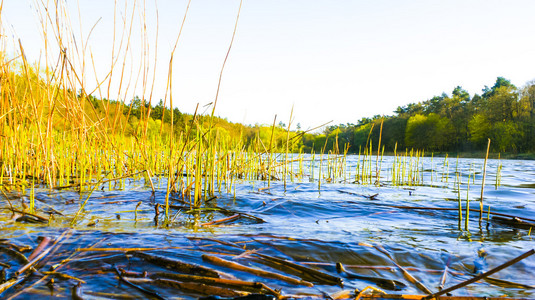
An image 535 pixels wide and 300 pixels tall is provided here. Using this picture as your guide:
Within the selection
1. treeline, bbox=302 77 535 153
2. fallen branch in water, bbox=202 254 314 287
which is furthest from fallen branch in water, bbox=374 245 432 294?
treeline, bbox=302 77 535 153

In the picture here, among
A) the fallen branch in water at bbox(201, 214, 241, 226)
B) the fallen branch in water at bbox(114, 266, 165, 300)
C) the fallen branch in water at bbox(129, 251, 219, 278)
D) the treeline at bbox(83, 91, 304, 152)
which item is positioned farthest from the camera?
the treeline at bbox(83, 91, 304, 152)

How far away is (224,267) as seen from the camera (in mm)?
1312

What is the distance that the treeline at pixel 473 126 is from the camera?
30484mm

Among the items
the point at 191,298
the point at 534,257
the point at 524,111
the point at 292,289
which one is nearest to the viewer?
the point at 191,298

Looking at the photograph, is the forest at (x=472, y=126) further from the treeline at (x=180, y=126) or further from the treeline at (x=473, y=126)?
the treeline at (x=180, y=126)

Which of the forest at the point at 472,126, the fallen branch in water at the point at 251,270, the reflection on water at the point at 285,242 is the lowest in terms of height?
the reflection on water at the point at 285,242

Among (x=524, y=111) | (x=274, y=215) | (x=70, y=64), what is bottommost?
(x=274, y=215)

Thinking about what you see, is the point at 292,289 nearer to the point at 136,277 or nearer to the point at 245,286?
the point at 245,286

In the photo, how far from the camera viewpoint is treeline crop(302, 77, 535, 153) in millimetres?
30484

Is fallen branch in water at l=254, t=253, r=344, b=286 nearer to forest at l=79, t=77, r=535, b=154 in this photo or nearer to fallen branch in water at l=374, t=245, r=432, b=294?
fallen branch in water at l=374, t=245, r=432, b=294

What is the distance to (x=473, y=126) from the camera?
113ft

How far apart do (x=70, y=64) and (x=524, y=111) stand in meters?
42.4

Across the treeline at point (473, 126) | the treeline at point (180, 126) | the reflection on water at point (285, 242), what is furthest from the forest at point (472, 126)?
the reflection on water at point (285, 242)

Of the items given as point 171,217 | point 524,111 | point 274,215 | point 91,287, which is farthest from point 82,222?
point 524,111
